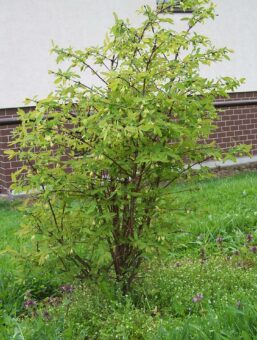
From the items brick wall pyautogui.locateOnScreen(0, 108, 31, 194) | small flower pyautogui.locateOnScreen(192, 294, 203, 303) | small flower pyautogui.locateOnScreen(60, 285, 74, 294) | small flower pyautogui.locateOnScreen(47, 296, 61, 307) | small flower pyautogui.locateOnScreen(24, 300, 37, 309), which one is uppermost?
brick wall pyautogui.locateOnScreen(0, 108, 31, 194)

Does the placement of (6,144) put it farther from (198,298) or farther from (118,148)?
(198,298)

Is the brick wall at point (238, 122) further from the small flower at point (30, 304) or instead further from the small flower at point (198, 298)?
the small flower at point (198, 298)

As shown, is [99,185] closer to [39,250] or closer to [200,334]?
[39,250]

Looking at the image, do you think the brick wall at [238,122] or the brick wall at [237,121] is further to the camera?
the brick wall at [238,122]

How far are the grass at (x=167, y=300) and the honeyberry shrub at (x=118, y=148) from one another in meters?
0.20

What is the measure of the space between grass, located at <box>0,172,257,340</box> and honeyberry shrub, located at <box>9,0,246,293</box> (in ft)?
0.67

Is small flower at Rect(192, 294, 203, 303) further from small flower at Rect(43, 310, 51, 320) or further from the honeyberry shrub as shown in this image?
small flower at Rect(43, 310, 51, 320)

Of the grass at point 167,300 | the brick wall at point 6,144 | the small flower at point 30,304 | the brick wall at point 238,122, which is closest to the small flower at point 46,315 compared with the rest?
the grass at point 167,300

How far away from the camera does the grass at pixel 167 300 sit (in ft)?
9.96

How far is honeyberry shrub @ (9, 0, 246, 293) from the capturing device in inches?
132

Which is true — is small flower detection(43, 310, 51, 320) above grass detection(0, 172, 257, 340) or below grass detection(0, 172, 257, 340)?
below

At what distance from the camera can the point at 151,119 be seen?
3230 mm

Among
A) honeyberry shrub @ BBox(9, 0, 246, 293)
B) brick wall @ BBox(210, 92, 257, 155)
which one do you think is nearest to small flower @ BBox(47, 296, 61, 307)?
honeyberry shrub @ BBox(9, 0, 246, 293)

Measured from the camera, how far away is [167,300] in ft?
12.4
